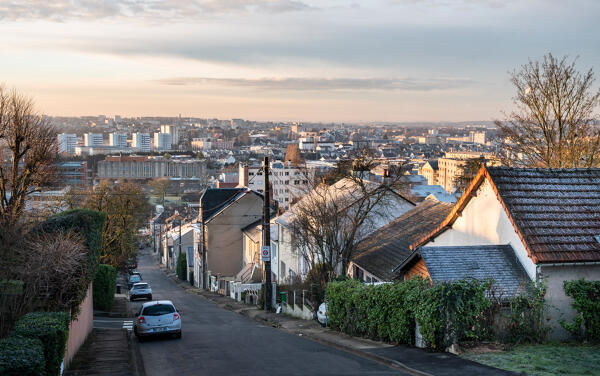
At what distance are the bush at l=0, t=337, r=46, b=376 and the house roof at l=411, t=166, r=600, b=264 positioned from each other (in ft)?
40.3

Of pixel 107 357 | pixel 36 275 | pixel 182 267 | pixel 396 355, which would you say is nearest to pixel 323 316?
pixel 396 355

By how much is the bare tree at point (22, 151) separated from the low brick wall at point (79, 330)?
6.87m

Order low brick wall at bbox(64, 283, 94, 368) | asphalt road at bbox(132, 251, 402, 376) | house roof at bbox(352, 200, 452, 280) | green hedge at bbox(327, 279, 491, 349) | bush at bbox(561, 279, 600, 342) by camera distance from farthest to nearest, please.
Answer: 1. house roof at bbox(352, 200, 452, 280)
2. bush at bbox(561, 279, 600, 342)
3. low brick wall at bbox(64, 283, 94, 368)
4. green hedge at bbox(327, 279, 491, 349)
5. asphalt road at bbox(132, 251, 402, 376)

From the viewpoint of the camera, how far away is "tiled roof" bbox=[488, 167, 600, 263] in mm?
17047

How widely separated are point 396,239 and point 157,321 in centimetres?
1218

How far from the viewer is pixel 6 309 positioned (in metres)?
13.9

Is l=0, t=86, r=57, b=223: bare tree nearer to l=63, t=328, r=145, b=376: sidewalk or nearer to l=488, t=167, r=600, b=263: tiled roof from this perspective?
l=63, t=328, r=145, b=376: sidewalk

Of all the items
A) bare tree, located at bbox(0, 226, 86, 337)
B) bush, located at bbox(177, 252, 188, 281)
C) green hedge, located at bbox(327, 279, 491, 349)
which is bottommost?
bush, located at bbox(177, 252, 188, 281)

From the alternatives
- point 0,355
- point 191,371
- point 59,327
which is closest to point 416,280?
point 191,371

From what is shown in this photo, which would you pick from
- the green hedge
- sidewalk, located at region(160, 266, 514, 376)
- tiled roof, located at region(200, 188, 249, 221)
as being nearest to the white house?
the green hedge

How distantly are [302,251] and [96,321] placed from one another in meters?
11.4

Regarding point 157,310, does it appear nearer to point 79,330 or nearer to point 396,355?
point 79,330

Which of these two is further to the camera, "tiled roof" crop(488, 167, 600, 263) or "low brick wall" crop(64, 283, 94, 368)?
"tiled roof" crop(488, 167, 600, 263)

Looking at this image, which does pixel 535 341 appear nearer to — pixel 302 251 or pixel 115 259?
pixel 302 251
